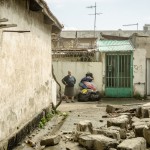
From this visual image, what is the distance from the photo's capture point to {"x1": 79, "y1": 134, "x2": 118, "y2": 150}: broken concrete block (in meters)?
7.09

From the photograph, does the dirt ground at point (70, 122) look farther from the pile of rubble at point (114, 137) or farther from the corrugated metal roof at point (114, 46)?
the corrugated metal roof at point (114, 46)

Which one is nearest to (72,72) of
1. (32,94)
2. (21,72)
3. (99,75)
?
(99,75)

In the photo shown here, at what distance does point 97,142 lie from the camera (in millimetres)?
7180

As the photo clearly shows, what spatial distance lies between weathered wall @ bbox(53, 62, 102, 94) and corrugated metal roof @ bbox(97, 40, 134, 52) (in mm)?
964

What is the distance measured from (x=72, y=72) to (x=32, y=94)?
9.83m

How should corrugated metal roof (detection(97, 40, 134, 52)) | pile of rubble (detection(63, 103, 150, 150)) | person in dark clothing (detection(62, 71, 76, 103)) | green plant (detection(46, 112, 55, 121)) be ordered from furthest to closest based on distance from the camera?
1. corrugated metal roof (detection(97, 40, 134, 52))
2. person in dark clothing (detection(62, 71, 76, 103))
3. green plant (detection(46, 112, 55, 121))
4. pile of rubble (detection(63, 103, 150, 150))

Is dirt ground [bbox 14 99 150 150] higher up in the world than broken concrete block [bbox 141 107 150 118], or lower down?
lower down

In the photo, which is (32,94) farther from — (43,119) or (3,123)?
(3,123)

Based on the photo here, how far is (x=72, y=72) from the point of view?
19.4 m

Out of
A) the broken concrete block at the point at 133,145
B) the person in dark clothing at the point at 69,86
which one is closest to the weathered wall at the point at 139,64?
the person in dark clothing at the point at 69,86

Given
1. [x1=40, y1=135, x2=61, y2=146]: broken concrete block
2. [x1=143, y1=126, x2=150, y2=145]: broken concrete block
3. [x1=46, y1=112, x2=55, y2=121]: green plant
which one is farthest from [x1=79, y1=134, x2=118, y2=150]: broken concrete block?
[x1=46, y1=112, x2=55, y2=121]: green plant

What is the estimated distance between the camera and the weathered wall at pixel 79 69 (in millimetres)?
19234

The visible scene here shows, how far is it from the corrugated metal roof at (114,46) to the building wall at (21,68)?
25.4 feet

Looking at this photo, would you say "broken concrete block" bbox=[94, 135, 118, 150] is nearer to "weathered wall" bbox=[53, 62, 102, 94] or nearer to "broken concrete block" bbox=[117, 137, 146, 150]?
"broken concrete block" bbox=[117, 137, 146, 150]
